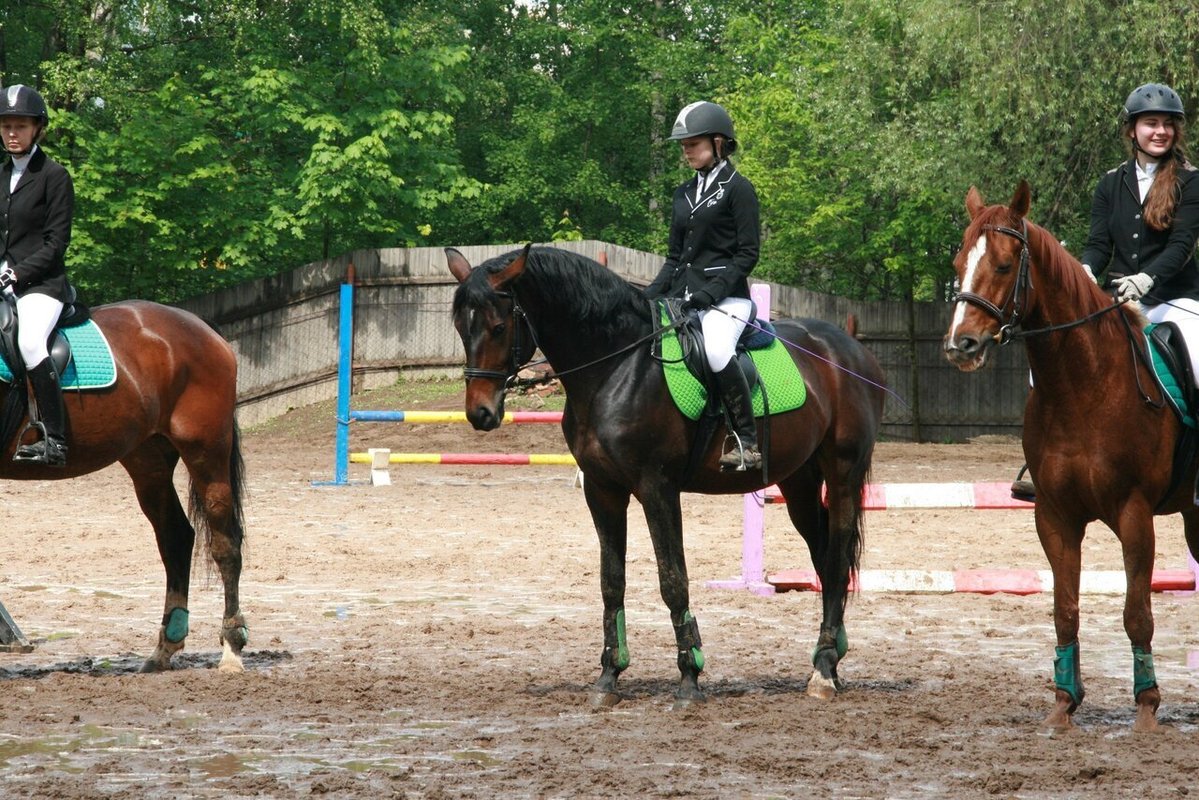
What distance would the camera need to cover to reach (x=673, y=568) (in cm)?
710

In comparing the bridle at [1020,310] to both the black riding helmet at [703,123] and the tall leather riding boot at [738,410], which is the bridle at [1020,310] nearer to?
the tall leather riding boot at [738,410]

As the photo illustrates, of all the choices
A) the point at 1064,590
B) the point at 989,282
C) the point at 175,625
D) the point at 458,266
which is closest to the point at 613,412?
the point at 458,266

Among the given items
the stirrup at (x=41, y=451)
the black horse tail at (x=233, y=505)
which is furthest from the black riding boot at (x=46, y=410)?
the black horse tail at (x=233, y=505)

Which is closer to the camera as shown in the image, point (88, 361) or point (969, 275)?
point (969, 275)

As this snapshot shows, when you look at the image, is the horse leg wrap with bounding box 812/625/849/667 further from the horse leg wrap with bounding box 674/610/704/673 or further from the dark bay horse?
the dark bay horse

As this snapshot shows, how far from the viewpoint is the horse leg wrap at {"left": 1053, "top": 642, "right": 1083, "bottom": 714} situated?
6.48 m

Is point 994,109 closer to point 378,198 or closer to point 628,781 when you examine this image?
point 378,198

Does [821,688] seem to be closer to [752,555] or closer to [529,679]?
[529,679]

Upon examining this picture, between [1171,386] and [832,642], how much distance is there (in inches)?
85.3

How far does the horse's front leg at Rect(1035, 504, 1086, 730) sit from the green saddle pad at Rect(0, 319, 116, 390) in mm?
4983

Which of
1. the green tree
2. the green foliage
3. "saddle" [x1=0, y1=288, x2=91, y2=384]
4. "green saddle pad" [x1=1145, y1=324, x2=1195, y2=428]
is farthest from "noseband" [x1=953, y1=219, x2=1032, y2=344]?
the green tree

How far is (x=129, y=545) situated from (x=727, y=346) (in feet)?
24.8

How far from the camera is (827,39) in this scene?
3036cm

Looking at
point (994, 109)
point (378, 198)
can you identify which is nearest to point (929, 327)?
point (994, 109)
